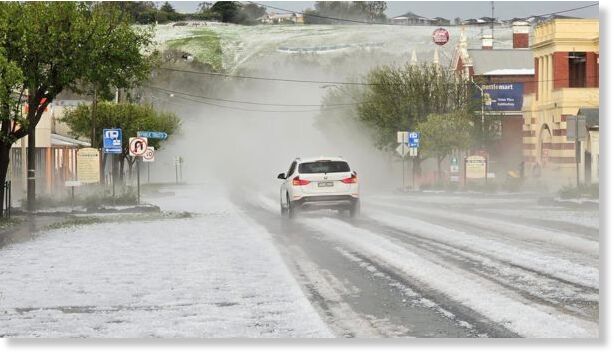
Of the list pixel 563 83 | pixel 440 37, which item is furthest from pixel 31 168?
pixel 440 37

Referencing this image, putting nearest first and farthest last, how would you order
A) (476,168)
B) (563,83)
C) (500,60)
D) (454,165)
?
1. (476,168)
2. (454,165)
3. (563,83)
4. (500,60)

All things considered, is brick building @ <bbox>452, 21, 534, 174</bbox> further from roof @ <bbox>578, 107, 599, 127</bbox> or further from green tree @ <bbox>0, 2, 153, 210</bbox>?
green tree @ <bbox>0, 2, 153, 210</bbox>

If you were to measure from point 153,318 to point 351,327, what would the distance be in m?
2.03

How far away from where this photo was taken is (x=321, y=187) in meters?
30.4

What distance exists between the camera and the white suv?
30.3 metres

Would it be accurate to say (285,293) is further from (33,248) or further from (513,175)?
(513,175)

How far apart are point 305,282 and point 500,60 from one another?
7889 centimetres

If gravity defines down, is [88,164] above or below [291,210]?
above

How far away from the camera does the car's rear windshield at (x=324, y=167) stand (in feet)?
101

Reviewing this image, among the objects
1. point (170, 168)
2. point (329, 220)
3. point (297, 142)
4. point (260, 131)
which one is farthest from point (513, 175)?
point (260, 131)

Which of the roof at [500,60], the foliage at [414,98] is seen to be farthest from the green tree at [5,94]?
the roof at [500,60]

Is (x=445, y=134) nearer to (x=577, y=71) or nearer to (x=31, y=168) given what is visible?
(x=577, y=71)

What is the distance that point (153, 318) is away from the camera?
11.0 m

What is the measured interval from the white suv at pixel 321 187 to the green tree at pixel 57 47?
19.5 feet
